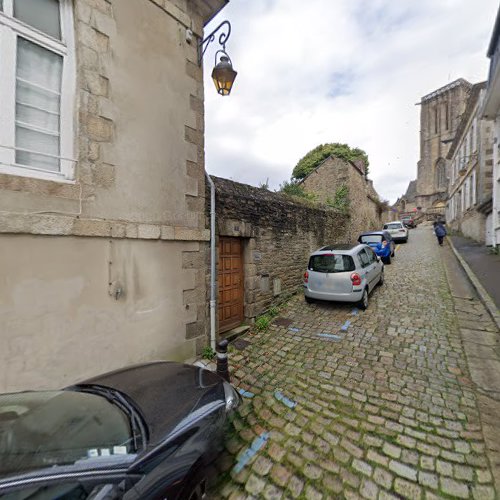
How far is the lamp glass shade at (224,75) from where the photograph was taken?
400cm

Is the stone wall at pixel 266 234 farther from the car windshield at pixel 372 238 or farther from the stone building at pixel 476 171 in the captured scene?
the stone building at pixel 476 171

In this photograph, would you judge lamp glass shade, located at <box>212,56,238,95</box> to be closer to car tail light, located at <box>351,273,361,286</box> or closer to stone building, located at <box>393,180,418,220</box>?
car tail light, located at <box>351,273,361,286</box>

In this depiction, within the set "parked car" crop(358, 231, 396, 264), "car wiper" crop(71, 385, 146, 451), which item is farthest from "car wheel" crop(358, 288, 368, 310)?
"car wiper" crop(71, 385, 146, 451)

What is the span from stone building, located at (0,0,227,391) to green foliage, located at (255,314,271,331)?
1.79 m

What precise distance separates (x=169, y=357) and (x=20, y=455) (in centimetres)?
272

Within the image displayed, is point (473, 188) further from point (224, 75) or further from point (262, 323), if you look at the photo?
point (224, 75)

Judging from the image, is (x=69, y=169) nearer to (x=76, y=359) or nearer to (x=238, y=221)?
(x=76, y=359)

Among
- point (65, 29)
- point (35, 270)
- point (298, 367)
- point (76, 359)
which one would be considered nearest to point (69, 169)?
point (35, 270)

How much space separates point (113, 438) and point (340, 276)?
5.45 metres

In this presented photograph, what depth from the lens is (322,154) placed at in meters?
24.5

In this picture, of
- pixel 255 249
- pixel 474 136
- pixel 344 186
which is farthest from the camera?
pixel 474 136

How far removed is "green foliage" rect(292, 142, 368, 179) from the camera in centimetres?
2439

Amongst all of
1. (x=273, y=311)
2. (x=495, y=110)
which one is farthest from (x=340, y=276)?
(x=495, y=110)

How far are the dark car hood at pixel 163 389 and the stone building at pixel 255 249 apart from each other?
8.66 feet
